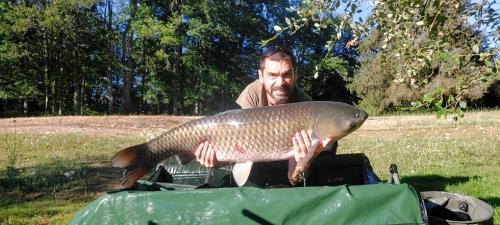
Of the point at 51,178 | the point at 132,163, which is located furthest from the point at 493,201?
the point at 51,178

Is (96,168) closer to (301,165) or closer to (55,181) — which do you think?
(55,181)

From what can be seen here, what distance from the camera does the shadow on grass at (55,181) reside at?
451 cm

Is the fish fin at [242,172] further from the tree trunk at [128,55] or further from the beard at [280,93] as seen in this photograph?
the tree trunk at [128,55]

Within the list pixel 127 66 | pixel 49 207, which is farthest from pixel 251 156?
pixel 127 66

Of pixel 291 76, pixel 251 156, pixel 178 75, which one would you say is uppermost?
pixel 178 75

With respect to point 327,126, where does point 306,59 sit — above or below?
above

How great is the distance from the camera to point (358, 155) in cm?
333

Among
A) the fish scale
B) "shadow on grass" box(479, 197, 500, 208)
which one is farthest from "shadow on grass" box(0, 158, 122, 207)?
"shadow on grass" box(479, 197, 500, 208)

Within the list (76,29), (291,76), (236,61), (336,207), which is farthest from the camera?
(236,61)

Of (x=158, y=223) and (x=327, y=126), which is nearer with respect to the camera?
(x=158, y=223)

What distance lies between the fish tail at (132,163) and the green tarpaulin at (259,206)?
0.91 feet

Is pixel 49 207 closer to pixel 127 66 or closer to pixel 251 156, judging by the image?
pixel 251 156

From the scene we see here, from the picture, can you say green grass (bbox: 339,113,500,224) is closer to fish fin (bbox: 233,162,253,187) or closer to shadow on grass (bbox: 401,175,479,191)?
shadow on grass (bbox: 401,175,479,191)

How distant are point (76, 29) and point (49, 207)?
2154 cm
